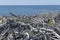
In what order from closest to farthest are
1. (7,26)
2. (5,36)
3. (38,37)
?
(38,37) → (5,36) → (7,26)

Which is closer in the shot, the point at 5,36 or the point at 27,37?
the point at 27,37

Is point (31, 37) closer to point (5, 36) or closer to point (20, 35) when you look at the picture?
point (20, 35)

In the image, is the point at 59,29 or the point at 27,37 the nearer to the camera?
the point at 27,37

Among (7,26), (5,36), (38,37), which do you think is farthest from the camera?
(7,26)

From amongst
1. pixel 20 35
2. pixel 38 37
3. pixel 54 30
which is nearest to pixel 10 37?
pixel 20 35

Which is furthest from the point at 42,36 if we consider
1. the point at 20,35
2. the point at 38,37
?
the point at 20,35

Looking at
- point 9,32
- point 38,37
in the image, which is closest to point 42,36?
point 38,37

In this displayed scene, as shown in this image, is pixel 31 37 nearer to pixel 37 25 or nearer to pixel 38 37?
pixel 38 37

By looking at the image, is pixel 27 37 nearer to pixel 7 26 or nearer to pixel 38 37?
pixel 38 37

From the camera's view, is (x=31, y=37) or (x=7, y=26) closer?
(x=31, y=37)
